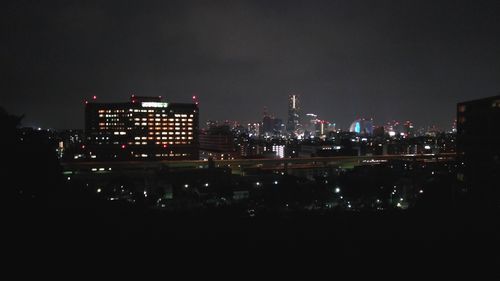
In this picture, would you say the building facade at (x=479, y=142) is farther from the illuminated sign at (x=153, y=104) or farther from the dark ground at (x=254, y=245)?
the illuminated sign at (x=153, y=104)

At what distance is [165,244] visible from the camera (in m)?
3.12

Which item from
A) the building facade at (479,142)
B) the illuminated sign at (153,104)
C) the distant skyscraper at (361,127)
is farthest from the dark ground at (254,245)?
the distant skyscraper at (361,127)

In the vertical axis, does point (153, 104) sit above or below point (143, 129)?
above

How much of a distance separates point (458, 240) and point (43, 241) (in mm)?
3269

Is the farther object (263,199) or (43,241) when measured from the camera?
(263,199)

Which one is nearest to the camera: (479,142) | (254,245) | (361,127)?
(254,245)

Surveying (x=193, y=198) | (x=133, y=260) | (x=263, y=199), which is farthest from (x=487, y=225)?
(x=193, y=198)

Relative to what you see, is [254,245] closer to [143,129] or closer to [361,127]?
[143,129]

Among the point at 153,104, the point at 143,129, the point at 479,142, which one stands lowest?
the point at 479,142

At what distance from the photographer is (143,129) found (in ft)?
107

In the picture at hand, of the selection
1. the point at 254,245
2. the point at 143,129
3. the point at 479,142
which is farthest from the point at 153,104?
the point at 254,245

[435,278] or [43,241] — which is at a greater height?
[43,241]

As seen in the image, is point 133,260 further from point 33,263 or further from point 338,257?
point 338,257

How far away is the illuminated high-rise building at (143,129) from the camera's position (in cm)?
3183
